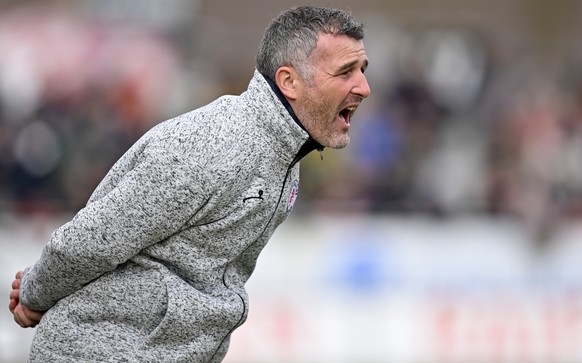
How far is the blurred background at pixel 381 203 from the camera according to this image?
1155 centimetres

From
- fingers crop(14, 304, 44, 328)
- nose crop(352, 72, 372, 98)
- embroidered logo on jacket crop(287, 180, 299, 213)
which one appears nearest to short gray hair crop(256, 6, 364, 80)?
nose crop(352, 72, 372, 98)

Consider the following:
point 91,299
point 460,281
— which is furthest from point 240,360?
point 91,299

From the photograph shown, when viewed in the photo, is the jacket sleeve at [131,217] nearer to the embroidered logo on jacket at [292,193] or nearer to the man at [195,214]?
the man at [195,214]

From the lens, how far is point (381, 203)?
11922 mm

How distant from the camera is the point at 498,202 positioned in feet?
39.9

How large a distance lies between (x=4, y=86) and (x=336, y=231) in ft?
11.8

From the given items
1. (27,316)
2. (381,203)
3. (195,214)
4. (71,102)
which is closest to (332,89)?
(195,214)

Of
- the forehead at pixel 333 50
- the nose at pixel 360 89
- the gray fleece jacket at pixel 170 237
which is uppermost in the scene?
the forehead at pixel 333 50

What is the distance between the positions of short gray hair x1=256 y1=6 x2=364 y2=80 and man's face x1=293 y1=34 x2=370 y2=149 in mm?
23

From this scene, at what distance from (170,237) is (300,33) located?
0.77m

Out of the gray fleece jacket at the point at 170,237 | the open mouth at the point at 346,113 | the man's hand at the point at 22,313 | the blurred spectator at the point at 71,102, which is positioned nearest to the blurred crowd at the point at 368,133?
the blurred spectator at the point at 71,102

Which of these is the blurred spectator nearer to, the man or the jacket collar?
the man

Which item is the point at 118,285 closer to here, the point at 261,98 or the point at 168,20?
the point at 261,98

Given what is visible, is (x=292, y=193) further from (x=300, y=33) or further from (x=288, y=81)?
(x=300, y=33)
